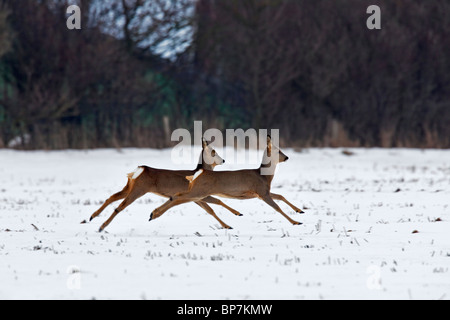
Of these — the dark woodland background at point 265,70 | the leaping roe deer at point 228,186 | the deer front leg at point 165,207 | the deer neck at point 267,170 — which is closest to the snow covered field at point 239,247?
the deer front leg at point 165,207

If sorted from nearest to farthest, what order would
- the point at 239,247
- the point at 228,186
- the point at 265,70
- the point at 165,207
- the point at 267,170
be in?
1. the point at 239,247
2. the point at 165,207
3. the point at 228,186
4. the point at 267,170
5. the point at 265,70

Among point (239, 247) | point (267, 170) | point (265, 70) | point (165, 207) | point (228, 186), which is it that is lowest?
point (239, 247)

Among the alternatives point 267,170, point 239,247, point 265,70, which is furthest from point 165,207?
point 265,70

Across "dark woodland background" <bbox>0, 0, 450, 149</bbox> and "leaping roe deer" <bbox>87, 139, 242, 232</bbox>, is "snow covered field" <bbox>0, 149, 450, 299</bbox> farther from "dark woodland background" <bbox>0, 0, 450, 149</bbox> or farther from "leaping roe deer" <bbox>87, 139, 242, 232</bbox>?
"dark woodland background" <bbox>0, 0, 450, 149</bbox>

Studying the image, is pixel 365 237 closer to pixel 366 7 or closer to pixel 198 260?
pixel 198 260

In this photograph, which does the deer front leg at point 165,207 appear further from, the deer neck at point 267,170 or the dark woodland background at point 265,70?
the dark woodland background at point 265,70

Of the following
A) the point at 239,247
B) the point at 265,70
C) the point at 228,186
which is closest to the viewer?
the point at 239,247

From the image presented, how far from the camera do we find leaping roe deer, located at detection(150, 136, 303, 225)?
9.77 meters

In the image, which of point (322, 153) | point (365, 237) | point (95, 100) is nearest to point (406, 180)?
point (322, 153)

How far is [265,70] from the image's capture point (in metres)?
31.7

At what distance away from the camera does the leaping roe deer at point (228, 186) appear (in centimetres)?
977

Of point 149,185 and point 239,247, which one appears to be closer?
point 239,247

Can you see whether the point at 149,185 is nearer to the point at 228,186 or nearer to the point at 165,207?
the point at 165,207

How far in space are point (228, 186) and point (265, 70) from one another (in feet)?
72.5
